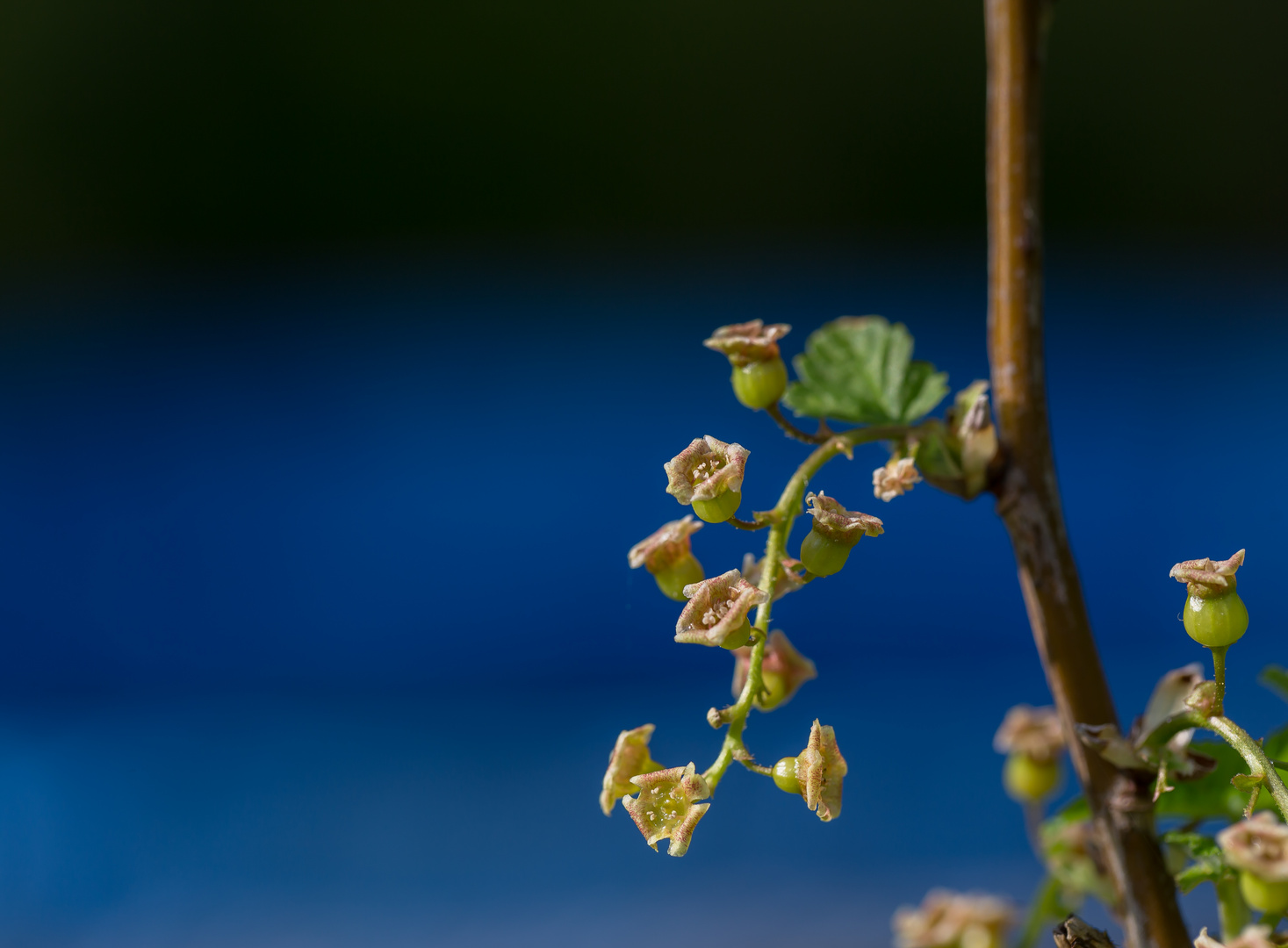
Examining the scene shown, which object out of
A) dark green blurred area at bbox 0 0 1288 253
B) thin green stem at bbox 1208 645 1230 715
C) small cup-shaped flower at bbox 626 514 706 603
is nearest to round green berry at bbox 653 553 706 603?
small cup-shaped flower at bbox 626 514 706 603

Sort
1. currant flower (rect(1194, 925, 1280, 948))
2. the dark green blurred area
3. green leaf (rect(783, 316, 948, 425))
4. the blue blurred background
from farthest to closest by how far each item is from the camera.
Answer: the dark green blurred area → the blue blurred background → green leaf (rect(783, 316, 948, 425)) → currant flower (rect(1194, 925, 1280, 948))

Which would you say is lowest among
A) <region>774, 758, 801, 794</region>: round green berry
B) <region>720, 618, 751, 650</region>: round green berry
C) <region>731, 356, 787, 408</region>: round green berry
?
<region>774, 758, 801, 794</region>: round green berry

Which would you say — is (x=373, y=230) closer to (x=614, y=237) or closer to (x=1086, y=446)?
(x=614, y=237)

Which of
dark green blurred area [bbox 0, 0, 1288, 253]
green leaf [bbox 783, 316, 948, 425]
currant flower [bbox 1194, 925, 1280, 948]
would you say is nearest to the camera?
currant flower [bbox 1194, 925, 1280, 948]

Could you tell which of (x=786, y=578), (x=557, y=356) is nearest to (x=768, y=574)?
(x=786, y=578)

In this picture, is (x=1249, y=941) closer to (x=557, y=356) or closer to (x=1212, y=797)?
(x=1212, y=797)

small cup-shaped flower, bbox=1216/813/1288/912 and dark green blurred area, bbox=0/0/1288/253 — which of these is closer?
small cup-shaped flower, bbox=1216/813/1288/912

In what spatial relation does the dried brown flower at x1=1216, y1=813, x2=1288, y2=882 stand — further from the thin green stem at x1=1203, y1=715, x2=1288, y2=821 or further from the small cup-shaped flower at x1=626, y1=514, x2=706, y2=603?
the small cup-shaped flower at x1=626, y1=514, x2=706, y2=603

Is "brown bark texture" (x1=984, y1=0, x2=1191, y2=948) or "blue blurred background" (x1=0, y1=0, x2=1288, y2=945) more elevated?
"blue blurred background" (x1=0, y1=0, x2=1288, y2=945)
